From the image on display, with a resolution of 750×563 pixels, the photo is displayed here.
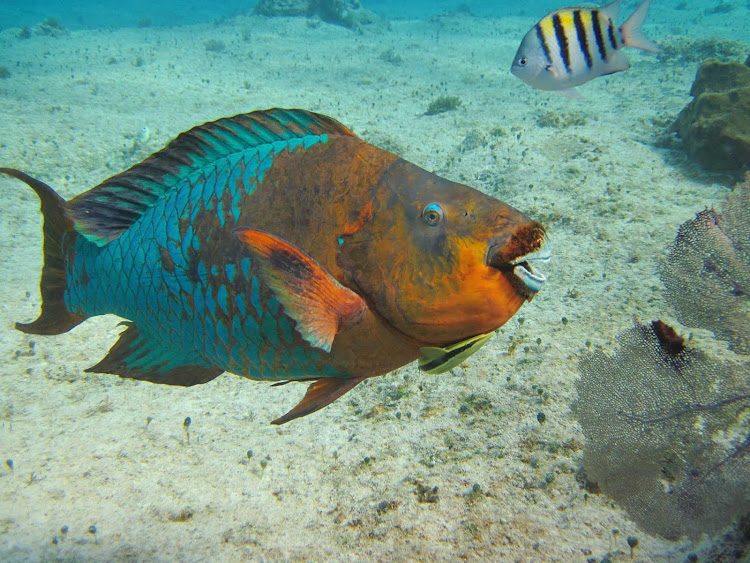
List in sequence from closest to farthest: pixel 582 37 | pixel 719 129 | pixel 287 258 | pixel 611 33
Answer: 1. pixel 287 258
2. pixel 611 33
3. pixel 582 37
4. pixel 719 129

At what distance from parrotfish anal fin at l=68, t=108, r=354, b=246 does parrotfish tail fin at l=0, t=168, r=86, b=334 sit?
0.59ft

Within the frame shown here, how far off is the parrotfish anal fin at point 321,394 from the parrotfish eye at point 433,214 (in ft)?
2.07

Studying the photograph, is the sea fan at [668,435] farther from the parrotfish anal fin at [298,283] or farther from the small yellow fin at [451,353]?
the parrotfish anal fin at [298,283]

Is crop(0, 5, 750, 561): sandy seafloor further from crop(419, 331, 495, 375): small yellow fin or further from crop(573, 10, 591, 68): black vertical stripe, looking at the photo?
crop(573, 10, 591, 68): black vertical stripe

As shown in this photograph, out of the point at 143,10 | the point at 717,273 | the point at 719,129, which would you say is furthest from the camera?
the point at 143,10

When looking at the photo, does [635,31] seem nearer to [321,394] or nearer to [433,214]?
[433,214]

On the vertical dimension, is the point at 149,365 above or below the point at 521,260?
below

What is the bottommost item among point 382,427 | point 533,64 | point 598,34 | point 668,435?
point 382,427

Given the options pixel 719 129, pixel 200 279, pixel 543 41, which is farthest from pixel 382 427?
pixel 719 129

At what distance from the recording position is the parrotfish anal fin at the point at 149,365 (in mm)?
1804

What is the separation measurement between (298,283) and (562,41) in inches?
210

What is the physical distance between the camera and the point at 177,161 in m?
1.74

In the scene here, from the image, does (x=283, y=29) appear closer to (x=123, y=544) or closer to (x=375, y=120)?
(x=375, y=120)

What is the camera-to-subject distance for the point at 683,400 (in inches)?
93.2
